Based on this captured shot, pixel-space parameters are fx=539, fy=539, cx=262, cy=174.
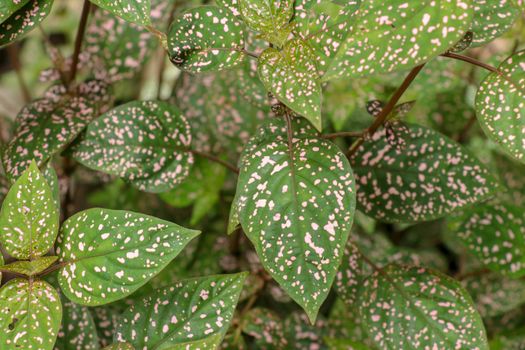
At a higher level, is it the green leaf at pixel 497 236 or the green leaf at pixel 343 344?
the green leaf at pixel 497 236

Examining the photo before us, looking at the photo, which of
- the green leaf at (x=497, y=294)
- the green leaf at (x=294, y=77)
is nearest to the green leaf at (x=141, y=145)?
the green leaf at (x=294, y=77)

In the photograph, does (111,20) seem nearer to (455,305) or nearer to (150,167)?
(150,167)

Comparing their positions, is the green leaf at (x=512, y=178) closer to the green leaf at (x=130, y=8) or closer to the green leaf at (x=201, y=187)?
the green leaf at (x=201, y=187)

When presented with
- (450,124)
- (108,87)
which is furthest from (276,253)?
(450,124)

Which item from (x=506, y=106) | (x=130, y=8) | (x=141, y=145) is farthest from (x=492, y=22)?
(x=141, y=145)

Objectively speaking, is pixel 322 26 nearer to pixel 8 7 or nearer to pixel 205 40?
pixel 205 40

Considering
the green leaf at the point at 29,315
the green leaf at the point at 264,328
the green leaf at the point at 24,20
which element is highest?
the green leaf at the point at 24,20
